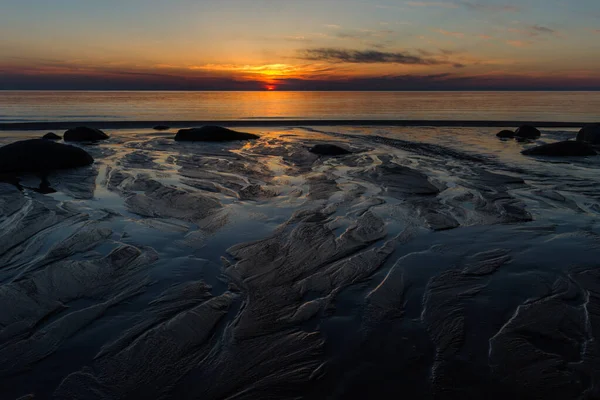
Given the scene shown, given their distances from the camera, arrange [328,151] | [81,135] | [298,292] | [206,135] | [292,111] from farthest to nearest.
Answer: [292,111]
[81,135]
[206,135]
[328,151]
[298,292]

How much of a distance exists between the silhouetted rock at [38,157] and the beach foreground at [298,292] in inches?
114

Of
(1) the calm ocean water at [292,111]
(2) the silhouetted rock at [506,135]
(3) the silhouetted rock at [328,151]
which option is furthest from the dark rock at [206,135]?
(1) the calm ocean water at [292,111]

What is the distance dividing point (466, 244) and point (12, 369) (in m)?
5.27

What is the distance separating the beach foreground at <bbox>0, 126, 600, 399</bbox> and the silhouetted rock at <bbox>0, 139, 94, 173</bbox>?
9.52 feet

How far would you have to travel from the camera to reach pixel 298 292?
4.41m

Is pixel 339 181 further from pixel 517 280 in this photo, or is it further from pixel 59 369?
pixel 59 369

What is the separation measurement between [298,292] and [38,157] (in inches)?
431

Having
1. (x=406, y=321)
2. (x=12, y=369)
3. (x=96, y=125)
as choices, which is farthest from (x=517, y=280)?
(x=96, y=125)


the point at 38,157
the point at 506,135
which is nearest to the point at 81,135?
the point at 38,157

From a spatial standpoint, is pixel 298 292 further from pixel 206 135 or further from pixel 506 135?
pixel 506 135

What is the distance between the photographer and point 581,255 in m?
5.43

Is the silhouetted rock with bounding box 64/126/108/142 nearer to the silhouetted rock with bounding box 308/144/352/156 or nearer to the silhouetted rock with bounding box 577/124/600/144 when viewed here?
the silhouetted rock with bounding box 308/144/352/156

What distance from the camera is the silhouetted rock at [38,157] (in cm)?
1173

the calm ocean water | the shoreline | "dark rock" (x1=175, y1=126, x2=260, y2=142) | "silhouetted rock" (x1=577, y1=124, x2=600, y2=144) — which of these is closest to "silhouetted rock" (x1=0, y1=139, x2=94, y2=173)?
"dark rock" (x1=175, y1=126, x2=260, y2=142)
